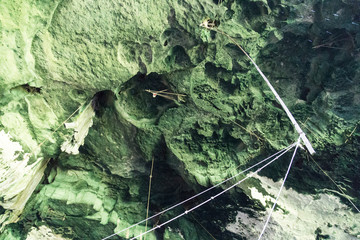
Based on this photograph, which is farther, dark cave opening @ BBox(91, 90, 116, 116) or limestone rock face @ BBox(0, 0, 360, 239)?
dark cave opening @ BBox(91, 90, 116, 116)

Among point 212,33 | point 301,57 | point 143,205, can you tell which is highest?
point 212,33

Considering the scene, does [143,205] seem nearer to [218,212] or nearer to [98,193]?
[98,193]

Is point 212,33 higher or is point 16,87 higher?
point 16,87

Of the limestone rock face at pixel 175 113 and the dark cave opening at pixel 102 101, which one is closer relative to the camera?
the limestone rock face at pixel 175 113

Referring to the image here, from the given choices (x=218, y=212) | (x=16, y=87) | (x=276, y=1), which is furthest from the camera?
(x=218, y=212)

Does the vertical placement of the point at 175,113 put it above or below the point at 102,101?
below

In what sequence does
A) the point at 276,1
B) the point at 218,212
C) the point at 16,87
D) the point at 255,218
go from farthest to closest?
the point at 218,212, the point at 255,218, the point at 16,87, the point at 276,1

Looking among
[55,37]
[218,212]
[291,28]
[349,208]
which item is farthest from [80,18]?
[349,208]

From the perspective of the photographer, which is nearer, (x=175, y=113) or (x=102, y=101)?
(x=175, y=113)
